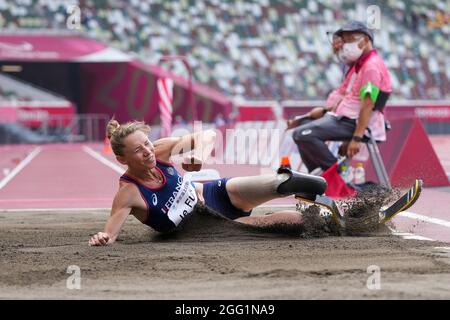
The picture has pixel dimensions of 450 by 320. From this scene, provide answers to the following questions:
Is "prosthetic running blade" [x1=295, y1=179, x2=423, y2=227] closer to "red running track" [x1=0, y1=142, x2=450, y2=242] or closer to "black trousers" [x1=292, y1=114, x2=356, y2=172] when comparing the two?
"red running track" [x1=0, y1=142, x2=450, y2=242]

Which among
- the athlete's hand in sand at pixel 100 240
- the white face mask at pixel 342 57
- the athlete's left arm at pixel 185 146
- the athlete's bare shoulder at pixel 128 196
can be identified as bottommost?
the athlete's hand in sand at pixel 100 240

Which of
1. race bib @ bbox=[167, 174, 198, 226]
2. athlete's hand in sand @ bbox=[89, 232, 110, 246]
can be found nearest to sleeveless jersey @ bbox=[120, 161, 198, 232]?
race bib @ bbox=[167, 174, 198, 226]

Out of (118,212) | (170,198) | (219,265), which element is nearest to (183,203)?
(170,198)

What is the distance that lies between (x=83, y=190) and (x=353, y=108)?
15.4ft

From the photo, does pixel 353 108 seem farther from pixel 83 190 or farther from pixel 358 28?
pixel 83 190

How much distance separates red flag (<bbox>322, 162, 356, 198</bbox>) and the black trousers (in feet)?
0.34

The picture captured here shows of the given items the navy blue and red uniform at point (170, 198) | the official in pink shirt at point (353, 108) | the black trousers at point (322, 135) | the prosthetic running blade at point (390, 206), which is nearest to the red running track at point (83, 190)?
the prosthetic running blade at point (390, 206)

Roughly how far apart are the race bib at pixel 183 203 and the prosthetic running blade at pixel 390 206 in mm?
859

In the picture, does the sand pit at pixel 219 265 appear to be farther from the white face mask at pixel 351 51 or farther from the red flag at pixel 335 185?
the white face mask at pixel 351 51

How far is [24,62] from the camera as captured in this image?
42.2 metres

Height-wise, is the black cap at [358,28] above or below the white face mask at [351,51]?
above

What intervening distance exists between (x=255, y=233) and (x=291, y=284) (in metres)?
2.48

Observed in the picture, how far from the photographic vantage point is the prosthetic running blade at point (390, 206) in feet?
22.7
